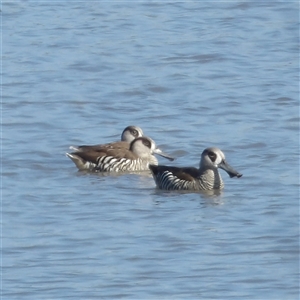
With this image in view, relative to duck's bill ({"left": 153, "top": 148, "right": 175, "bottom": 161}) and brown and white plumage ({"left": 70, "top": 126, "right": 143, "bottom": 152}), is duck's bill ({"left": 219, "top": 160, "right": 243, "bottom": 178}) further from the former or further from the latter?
brown and white plumage ({"left": 70, "top": 126, "right": 143, "bottom": 152})

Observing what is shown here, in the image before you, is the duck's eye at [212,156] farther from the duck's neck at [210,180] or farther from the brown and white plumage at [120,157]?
the brown and white plumage at [120,157]

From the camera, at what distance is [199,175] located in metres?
15.0

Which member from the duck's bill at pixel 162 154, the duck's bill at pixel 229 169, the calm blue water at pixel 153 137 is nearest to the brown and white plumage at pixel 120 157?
the duck's bill at pixel 162 154

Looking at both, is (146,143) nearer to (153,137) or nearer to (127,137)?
(127,137)

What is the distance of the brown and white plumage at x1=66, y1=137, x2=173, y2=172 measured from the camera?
1611 cm

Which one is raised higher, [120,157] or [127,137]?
[127,137]

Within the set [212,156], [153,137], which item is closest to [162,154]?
[153,137]

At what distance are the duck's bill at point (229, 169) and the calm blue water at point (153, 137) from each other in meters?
0.14

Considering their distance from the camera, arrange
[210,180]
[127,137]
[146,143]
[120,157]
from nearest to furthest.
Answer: [210,180]
[120,157]
[146,143]
[127,137]

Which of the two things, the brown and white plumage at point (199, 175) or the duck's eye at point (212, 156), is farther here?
the duck's eye at point (212, 156)

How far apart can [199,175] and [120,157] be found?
1678mm

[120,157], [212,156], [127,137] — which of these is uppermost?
[212,156]

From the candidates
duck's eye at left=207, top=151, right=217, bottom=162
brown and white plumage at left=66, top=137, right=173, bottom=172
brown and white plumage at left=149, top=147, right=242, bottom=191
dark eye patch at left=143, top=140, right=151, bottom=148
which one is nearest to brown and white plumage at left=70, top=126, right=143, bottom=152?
brown and white plumage at left=66, top=137, right=173, bottom=172

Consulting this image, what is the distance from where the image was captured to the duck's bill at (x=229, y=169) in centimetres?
1482
